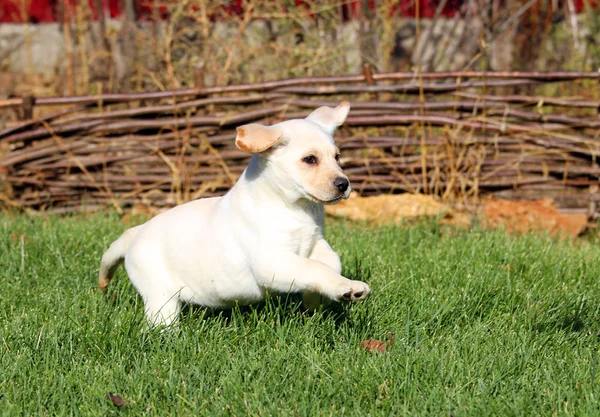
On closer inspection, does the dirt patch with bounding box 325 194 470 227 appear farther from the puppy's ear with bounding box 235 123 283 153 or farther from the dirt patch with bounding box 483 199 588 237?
the puppy's ear with bounding box 235 123 283 153

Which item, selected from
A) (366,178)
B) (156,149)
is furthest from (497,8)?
(156,149)

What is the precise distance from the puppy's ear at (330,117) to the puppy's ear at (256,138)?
0.39 m

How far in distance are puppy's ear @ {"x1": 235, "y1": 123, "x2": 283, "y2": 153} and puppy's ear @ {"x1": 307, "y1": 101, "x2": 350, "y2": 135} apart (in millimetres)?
387

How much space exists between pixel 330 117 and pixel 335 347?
3.48ft

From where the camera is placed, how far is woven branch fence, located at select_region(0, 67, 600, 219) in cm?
611

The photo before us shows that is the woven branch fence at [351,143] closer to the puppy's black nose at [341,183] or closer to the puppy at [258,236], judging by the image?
the puppy at [258,236]

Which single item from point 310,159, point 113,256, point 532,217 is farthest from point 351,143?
point 310,159

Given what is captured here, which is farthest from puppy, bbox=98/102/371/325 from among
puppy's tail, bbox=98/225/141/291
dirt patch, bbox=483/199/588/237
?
dirt patch, bbox=483/199/588/237

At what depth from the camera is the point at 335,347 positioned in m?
2.98

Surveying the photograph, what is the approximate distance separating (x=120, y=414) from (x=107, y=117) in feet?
14.2

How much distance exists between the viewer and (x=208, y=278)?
3232 mm

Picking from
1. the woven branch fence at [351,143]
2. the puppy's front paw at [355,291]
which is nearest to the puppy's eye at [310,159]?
the puppy's front paw at [355,291]

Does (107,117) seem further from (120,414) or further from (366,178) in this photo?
(120,414)

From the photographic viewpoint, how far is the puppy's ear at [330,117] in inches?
132
